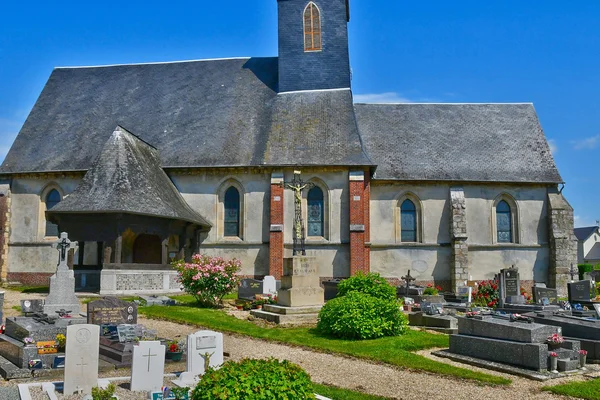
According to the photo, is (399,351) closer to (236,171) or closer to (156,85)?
(236,171)

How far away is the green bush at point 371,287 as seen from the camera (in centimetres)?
1471

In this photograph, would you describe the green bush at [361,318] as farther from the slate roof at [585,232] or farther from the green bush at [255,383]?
the slate roof at [585,232]

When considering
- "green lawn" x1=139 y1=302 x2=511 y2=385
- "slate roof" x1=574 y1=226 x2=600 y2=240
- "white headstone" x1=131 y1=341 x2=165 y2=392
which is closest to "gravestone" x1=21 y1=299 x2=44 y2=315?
"green lawn" x1=139 y1=302 x2=511 y2=385

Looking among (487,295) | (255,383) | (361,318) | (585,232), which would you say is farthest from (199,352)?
(585,232)

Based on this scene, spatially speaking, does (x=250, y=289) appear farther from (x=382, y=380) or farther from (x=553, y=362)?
(x=553, y=362)

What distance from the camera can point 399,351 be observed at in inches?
439

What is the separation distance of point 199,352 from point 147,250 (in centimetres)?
1836

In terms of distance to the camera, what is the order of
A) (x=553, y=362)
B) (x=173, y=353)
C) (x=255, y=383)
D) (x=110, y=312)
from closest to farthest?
(x=255, y=383) < (x=553, y=362) < (x=173, y=353) < (x=110, y=312)

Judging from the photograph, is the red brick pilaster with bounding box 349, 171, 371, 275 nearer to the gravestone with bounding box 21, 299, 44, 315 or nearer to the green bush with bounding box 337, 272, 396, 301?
the green bush with bounding box 337, 272, 396, 301

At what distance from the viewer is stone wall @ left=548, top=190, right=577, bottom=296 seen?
26.2 meters

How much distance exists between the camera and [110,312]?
1208 centimetres

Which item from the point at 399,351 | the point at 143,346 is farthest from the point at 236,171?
the point at 143,346

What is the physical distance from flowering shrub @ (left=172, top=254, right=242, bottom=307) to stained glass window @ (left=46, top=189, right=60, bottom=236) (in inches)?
474

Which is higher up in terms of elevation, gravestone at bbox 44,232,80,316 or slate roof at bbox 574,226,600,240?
slate roof at bbox 574,226,600,240
